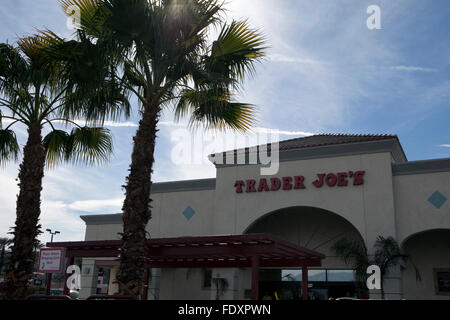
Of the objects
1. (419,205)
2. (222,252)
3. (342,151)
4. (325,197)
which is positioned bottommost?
(222,252)

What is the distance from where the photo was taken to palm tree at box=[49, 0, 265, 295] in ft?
33.6

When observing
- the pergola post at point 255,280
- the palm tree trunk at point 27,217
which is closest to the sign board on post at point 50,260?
the palm tree trunk at point 27,217

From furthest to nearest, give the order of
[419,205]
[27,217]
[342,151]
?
1. [342,151]
2. [419,205]
3. [27,217]

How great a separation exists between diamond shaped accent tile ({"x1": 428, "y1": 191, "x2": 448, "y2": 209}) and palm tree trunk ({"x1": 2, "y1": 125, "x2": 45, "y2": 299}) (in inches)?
562

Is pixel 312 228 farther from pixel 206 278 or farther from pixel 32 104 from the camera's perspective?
pixel 32 104

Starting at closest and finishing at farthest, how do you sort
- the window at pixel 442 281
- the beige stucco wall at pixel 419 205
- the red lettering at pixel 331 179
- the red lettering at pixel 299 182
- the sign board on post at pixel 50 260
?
the sign board on post at pixel 50 260 < the beige stucco wall at pixel 419 205 < the window at pixel 442 281 < the red lettering at pixel 331 179 < the red lettering at pixel 299 182

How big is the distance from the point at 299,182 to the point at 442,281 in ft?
23.5

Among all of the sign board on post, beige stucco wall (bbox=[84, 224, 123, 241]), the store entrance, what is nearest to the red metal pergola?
the sign board on post

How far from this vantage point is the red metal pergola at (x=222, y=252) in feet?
43.4

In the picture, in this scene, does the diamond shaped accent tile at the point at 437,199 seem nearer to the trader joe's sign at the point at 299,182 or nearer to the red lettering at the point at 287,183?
the trader joe's sign at the point at 299,182

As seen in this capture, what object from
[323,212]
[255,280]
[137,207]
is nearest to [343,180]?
[323,212]

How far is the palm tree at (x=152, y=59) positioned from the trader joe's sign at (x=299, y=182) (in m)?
8.41

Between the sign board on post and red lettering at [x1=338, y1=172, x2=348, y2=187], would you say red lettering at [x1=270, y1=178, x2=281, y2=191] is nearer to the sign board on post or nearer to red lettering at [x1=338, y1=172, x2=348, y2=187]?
red lettering at [x1=338, y1=172, x2=348, y2=187]

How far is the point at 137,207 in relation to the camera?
1027cm
